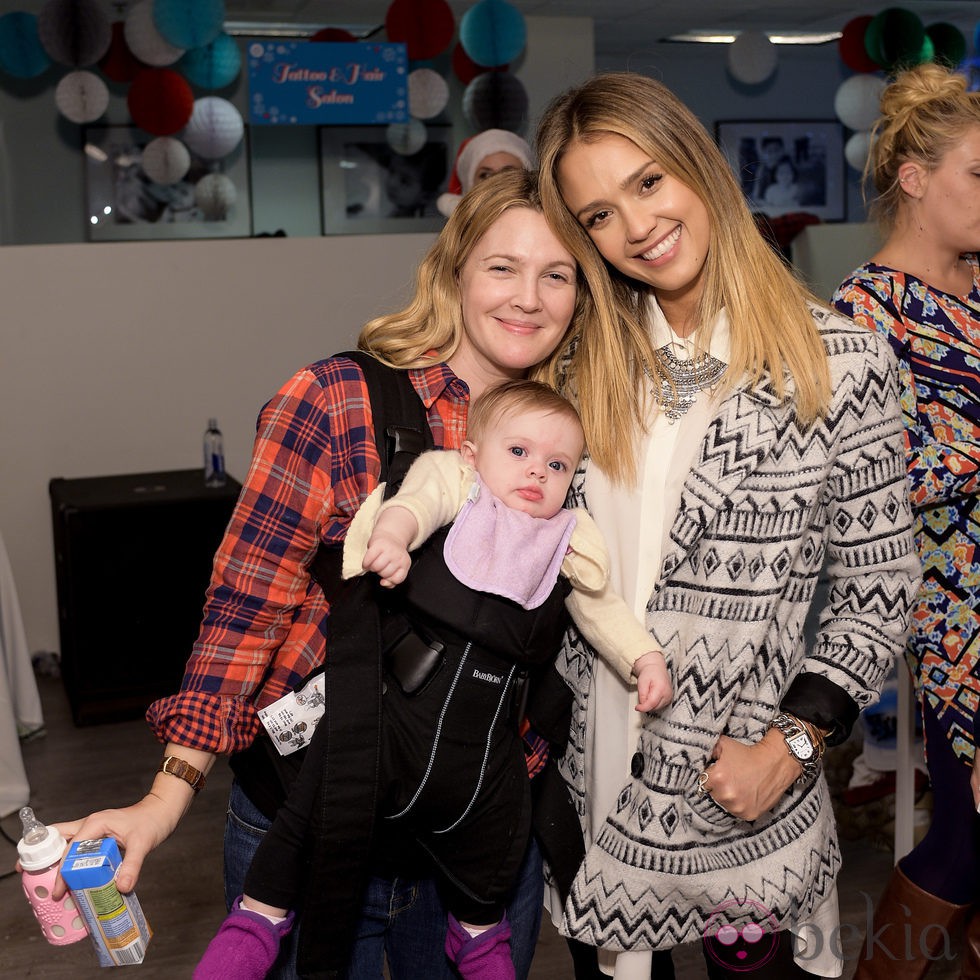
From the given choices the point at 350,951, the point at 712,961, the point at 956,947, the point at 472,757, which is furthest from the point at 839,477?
the point at 956,947

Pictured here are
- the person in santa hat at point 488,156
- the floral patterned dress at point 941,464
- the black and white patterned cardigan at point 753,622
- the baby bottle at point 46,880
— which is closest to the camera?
the baby bottle at point 46,880

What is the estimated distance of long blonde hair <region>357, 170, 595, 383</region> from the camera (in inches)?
62.8

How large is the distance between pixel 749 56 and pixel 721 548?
701 centimetres

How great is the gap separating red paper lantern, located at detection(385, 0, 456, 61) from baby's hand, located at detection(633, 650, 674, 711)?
5.51 meters

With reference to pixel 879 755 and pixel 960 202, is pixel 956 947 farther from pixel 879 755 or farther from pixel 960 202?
pixel 960 202

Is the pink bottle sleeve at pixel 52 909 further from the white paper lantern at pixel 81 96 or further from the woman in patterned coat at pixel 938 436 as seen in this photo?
the white paper lantern at pixel 81 96

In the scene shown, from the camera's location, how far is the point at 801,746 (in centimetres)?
151

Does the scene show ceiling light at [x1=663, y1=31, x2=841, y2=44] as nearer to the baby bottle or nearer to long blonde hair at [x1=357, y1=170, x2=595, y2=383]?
long blonde hair at [x1=357, y1=170, x2=595, y2=383]

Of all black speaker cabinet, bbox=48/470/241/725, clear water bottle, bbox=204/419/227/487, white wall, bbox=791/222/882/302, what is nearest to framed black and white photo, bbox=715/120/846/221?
white wall, bbox=791/222/882/302

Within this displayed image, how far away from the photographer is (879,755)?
3.18 metres

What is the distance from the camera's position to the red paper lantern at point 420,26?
6.26m

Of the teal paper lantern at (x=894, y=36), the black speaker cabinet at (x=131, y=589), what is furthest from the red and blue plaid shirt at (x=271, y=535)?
the teal paper lantern at (x=894, y=36)

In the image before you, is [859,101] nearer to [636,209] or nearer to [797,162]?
[797,162]

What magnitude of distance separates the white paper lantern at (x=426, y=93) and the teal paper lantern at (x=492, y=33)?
0.97ft
